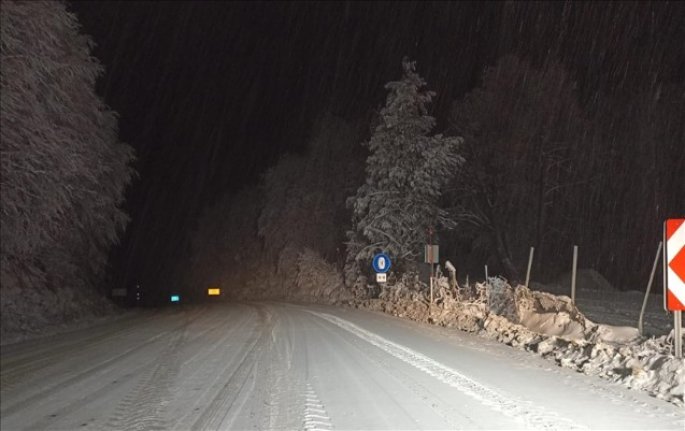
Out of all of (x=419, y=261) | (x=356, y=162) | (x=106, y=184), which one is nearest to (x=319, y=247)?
(x=356, y=162)

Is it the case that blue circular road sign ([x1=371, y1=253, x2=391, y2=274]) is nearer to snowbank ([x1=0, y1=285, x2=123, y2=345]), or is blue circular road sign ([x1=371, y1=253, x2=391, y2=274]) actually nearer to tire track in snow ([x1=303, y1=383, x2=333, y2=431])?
snowbank ([x1=0, y1=285, x2=123, y2=345])

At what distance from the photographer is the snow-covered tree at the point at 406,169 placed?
94.8 ft

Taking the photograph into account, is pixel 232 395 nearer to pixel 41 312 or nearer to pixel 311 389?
pixel 311 389

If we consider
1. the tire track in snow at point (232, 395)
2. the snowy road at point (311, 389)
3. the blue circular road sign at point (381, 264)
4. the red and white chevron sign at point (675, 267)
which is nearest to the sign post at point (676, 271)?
the red and white chevron sign at point (675, 267)

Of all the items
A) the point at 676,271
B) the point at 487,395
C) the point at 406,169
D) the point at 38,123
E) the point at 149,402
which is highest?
the point at 406,169

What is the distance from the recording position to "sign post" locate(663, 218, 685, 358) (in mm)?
8445

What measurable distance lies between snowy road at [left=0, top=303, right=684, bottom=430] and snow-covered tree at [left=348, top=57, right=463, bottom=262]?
15.2 m

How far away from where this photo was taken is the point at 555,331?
43.5ft

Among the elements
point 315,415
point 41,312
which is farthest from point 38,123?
point 41,312

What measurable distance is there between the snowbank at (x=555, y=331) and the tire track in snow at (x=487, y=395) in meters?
1.82

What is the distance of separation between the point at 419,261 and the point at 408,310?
7.70 meters

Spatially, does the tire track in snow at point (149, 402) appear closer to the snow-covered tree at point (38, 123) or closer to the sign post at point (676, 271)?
the snow-covered tree at point (38, 123)

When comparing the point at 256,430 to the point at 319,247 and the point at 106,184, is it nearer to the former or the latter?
the point at 106,184

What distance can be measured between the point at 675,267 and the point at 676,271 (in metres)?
0.06
